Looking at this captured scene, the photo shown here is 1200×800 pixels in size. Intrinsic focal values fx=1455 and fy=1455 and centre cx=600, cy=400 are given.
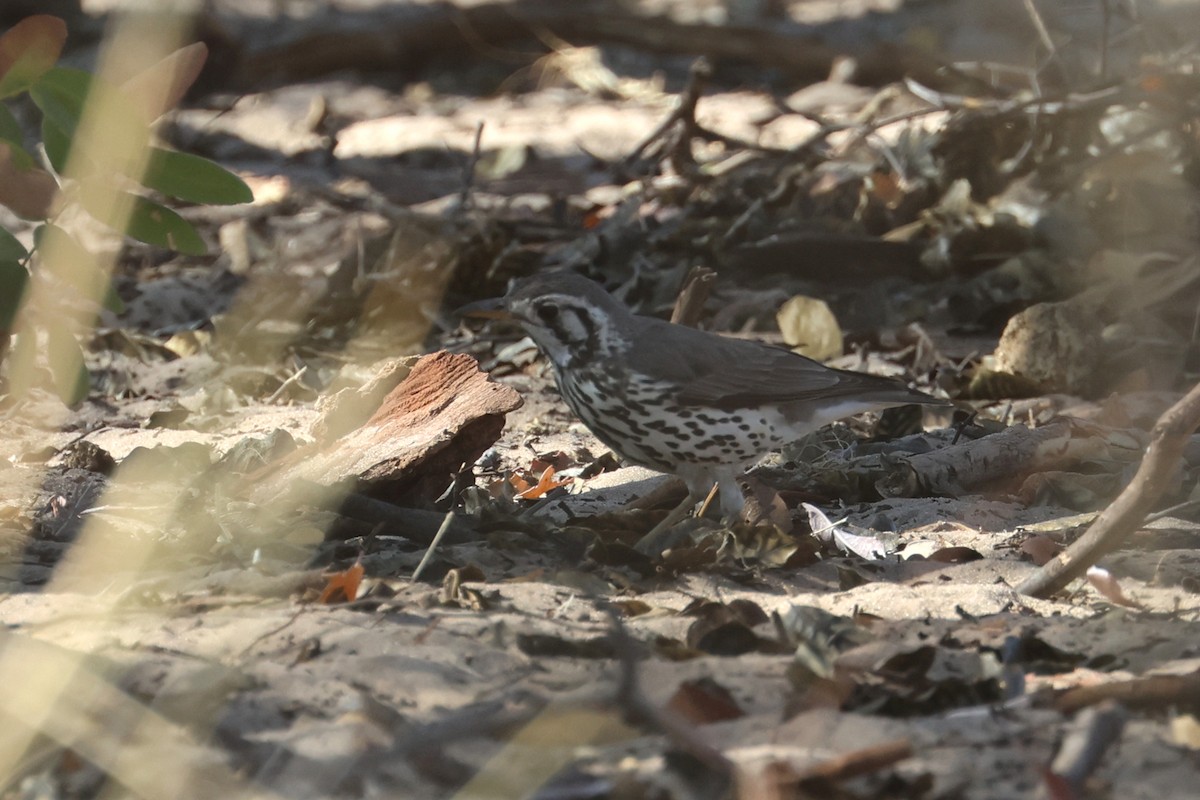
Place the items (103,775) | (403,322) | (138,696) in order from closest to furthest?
(103,775), (138,696), (403,322)

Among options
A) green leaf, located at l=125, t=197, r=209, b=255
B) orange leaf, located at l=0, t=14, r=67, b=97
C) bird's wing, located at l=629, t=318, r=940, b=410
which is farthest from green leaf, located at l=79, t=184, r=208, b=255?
bird's wing, located at l=629, t=318, r=940, b=410

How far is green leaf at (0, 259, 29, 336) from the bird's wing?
1914 mm

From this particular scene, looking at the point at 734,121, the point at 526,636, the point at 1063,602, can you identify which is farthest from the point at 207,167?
the point at 734,121

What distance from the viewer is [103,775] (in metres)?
2.77

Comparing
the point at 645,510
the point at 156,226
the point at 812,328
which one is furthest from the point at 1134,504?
the point at 812,328

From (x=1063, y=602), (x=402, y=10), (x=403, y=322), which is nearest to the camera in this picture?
(x=1063, y=602)

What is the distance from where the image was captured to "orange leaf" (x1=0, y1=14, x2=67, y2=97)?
3977mm

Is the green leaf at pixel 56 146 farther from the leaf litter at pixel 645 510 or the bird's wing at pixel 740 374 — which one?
the bird's wing at pixel 740 374

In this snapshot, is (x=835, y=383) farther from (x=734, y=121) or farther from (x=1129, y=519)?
(x=734, y=121)

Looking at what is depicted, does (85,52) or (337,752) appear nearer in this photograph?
(337,752)

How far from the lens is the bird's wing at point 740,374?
4.86m

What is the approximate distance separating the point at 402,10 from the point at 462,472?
8412mm

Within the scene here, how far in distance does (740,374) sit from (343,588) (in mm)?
1879

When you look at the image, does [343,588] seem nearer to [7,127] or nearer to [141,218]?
[141,218]
